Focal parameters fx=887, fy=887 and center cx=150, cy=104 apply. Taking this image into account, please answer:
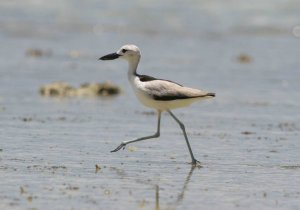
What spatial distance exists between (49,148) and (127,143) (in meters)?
1.10

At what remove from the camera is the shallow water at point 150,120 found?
31.3 ft

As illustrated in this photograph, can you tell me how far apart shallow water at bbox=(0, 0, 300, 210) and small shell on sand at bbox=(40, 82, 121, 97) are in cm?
27

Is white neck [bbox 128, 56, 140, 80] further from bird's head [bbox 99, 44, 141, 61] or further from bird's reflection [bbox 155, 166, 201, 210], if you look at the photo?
bird's reflection [bbox 155, 166, 201, 210]

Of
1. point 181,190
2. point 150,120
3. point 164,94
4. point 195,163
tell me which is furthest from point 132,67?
point 150,120

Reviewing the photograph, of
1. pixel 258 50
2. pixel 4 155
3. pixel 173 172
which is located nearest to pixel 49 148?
pixel 4 155

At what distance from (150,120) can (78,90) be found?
2775 mm

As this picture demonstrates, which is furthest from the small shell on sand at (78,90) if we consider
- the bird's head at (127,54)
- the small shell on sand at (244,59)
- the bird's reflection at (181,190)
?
the bird's reflection at (181,190)

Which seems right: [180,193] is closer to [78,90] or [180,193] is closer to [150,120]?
[150,120]

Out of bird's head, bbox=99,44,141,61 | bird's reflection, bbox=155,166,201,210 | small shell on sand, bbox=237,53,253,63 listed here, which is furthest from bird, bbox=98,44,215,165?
small shell on sand, bbox=237,53,253,63

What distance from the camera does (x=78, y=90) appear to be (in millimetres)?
17359

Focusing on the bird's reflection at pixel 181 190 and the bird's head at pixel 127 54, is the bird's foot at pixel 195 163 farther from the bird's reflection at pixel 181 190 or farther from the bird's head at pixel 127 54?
the bird's head at pixel 127 54

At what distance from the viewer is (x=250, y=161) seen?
457 inches

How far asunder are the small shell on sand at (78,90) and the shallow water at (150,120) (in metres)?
0.27

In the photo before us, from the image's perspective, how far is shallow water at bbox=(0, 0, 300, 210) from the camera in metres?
9.55
